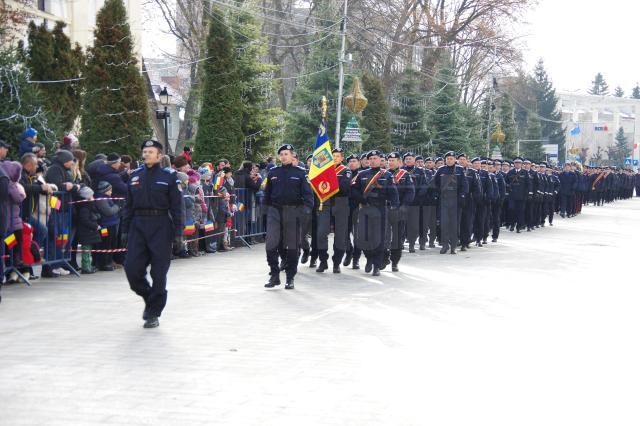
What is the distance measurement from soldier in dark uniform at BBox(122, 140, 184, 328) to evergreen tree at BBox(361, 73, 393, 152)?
90.5 feet

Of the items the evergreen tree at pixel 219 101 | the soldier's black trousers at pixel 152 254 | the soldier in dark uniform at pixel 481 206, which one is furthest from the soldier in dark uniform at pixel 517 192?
the soldier's black trousers at pixel 152 254

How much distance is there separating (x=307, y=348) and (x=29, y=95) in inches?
394

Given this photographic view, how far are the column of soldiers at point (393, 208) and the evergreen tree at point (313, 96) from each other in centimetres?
833

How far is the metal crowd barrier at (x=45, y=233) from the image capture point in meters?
12.0

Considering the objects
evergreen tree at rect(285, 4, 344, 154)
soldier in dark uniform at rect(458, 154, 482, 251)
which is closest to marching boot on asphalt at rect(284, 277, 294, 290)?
soldier in dark uniform at rect(458, 154, 482, 251)

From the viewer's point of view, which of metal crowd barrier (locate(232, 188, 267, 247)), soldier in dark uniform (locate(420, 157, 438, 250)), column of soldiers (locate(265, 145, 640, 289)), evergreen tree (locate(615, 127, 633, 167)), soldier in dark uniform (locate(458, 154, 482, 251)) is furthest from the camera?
evergreen tree (locate(615, 127, 633, 167))

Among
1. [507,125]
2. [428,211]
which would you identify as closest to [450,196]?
[428,211]

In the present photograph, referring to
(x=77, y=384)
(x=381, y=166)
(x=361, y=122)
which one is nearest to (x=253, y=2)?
(x=361, y=122)

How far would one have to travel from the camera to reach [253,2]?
34.7m

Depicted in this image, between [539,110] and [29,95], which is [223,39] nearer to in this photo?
[29,95]

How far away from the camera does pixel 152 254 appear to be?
9.33 metres

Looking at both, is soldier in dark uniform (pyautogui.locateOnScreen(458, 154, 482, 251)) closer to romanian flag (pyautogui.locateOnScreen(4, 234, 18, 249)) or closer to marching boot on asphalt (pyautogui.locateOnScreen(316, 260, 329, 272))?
marching boot on asphalt (pyautogui.locateOnScreen(316, 260, 329, 272))

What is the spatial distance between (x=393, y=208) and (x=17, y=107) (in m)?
7.07

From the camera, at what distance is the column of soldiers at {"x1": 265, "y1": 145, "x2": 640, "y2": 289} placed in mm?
12680
